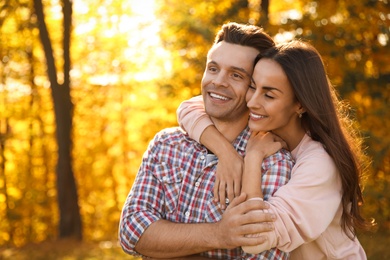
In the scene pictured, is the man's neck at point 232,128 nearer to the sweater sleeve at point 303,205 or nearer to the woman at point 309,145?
the woman at point 309,145

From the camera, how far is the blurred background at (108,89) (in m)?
11.8

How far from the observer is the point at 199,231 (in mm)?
3125

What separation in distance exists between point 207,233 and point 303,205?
46 centimetres

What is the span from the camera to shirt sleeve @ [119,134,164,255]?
10.7ft

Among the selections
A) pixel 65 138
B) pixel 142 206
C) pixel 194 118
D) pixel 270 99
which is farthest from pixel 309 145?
pixel 65 138

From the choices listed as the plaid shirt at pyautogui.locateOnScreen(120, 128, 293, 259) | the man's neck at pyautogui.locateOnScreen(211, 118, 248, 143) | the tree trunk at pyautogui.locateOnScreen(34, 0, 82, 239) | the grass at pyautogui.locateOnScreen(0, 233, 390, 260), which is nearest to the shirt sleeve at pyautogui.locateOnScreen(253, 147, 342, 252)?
the plaid shirt at pyautogui.locateOnScreen(120, 128, 293, 259)

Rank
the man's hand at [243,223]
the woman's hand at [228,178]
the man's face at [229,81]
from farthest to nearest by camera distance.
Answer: the man's face at [229,81]
the woman's hand at [228,178]
the man's hand at [243,223]

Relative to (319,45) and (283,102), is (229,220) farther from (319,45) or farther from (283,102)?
(319,45)

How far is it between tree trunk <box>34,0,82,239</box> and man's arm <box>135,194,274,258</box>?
369 inches

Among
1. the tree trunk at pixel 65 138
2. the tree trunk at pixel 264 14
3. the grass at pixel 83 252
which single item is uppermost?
the tree trunk at pixel 264 14

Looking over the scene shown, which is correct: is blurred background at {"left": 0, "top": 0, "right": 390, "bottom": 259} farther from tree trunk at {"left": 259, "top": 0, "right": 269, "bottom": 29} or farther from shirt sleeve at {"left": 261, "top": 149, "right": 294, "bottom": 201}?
shirt sleeve at {"left": 261, "top": 149, "right": 294, "bottom": 201}

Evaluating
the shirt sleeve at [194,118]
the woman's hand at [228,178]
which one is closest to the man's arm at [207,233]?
the woman's hand at [228,178]

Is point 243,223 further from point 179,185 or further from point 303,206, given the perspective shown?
point 179,185

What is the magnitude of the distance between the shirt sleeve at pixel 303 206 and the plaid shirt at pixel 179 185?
4.8 inches
